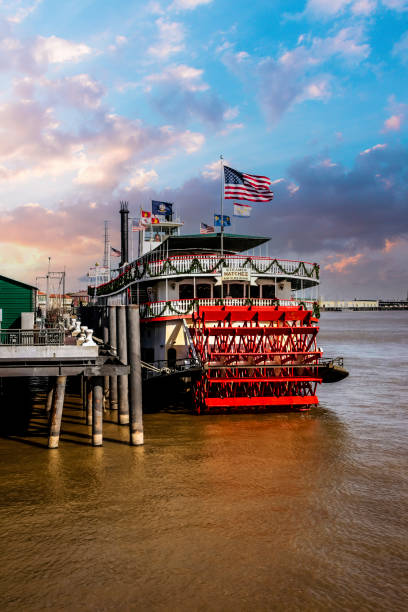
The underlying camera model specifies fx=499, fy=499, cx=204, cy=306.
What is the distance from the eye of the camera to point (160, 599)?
25.2 feet

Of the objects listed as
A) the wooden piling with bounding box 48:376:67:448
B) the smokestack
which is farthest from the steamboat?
the smokestack

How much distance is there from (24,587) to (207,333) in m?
13.0

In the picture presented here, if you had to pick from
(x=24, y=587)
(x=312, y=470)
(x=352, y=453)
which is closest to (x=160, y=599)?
(x=24, y=587)

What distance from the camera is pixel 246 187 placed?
23.2 meters

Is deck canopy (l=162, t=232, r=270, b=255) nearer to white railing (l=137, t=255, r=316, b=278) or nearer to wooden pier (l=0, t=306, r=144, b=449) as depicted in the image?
white railing (l=137, t=255, r=316, b=278)

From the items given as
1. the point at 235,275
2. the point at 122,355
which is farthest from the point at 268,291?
the point at 122,355

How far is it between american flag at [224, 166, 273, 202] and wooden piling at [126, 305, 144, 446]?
9.76 m

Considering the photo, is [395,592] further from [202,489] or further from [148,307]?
[148,307]

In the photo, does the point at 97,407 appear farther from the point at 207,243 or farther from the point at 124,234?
the point at 124,234

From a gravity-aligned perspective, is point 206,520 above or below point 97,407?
below

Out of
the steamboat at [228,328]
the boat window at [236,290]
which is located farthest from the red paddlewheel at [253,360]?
the boat window at [236,290]

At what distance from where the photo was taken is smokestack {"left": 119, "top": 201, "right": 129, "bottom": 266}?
41.4m

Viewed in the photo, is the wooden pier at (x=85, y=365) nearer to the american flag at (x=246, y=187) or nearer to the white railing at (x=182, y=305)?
the white railing at (x=182, y=305)

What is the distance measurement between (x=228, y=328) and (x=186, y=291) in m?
4.52
